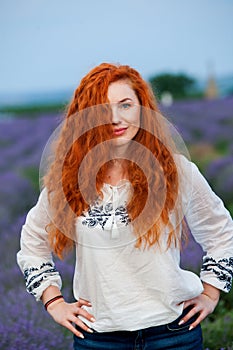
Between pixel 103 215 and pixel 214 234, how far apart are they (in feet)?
1.02

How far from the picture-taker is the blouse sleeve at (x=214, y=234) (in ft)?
6.27

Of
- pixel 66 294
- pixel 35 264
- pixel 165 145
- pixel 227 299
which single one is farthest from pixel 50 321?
pixel 165 145

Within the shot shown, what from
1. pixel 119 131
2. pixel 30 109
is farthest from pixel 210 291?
pixel 30 109

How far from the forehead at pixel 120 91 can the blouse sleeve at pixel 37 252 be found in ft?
1.00

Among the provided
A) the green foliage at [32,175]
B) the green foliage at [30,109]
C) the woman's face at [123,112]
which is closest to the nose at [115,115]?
the woman's face at [123,112]

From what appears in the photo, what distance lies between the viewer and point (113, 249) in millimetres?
1810

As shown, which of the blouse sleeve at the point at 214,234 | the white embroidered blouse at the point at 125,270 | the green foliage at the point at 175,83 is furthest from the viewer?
the green foliage at the point at 175,83

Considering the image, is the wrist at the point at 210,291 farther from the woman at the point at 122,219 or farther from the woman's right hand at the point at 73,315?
the woman's right hand at the point at 73,315

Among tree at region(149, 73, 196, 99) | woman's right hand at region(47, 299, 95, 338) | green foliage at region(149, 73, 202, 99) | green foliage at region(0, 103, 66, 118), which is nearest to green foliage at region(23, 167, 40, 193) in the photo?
green foliage at region(149, 73, 202, 99)

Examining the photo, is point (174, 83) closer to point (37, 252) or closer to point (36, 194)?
point (36, 194)

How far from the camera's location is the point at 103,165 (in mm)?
1863

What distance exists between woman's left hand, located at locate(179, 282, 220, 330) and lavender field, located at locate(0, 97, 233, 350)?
1.57 ft

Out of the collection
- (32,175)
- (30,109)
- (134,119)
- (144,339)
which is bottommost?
(30,109)

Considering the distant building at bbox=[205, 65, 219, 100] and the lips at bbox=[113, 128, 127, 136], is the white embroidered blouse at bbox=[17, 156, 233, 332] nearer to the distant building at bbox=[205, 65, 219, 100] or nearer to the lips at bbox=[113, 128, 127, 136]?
the lips at bbox=[113, 128, 127, 136]
